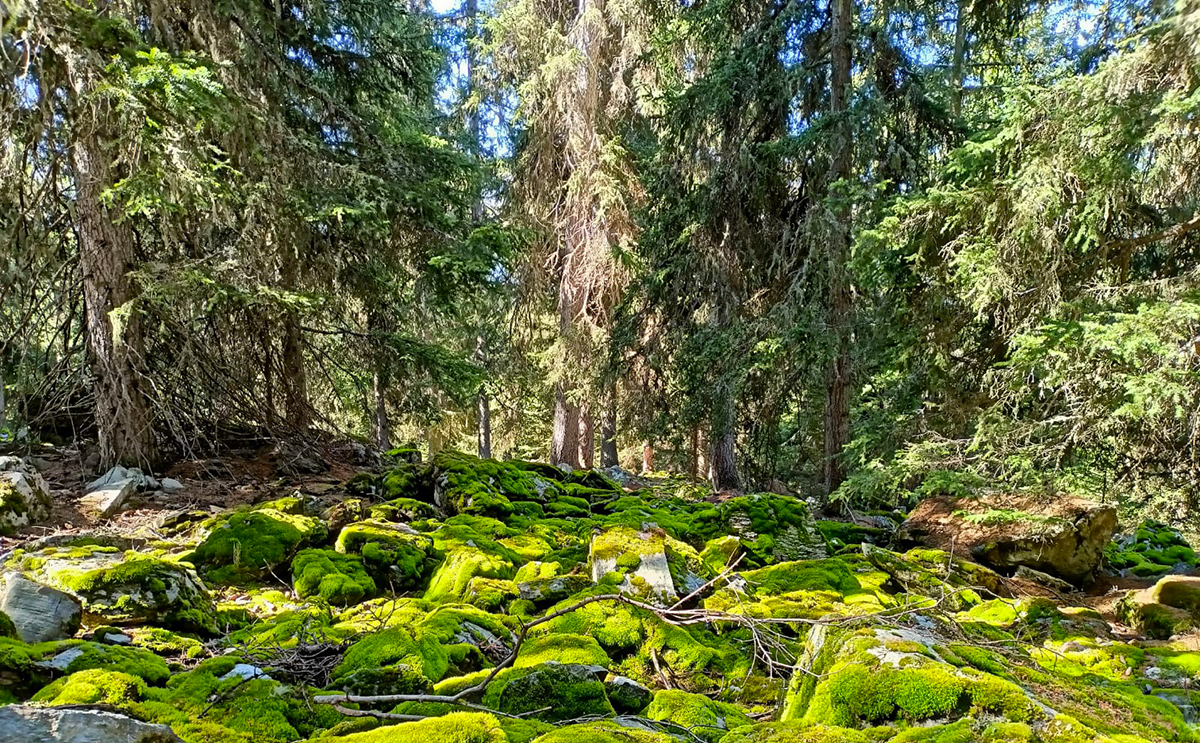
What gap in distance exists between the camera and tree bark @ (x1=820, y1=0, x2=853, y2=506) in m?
8.78

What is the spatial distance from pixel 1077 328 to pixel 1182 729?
3.50 metres

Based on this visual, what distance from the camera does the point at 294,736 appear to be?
8.36 feet

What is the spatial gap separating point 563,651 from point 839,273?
22.2ft

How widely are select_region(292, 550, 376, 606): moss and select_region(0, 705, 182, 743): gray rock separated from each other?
286cm

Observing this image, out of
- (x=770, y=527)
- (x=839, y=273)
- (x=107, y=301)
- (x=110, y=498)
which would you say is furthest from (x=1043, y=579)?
(x=107, y=301)

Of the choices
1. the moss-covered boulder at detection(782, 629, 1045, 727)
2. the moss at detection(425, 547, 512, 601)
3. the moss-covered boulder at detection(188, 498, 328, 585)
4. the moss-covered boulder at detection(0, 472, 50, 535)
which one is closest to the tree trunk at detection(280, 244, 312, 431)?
the moss-covered boulder at detection(0, 472, 50, 535)

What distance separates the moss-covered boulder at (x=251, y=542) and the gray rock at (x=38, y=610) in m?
1.55

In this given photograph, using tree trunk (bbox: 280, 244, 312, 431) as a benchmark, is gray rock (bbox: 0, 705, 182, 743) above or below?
below

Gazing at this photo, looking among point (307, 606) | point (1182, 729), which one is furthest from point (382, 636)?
point (1182, 729)

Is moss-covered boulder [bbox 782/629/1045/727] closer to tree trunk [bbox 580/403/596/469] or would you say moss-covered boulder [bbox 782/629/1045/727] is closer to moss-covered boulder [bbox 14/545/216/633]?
moss-covered boulder [bbox 14/545/216/633]

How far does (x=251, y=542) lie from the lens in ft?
17.7

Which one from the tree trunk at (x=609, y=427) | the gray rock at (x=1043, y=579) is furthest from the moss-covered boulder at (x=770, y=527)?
the tree trunk at (x=609, y=427)

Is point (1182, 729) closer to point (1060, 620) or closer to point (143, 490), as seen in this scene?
point (1060, 620)

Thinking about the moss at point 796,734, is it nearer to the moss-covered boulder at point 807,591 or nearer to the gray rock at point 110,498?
the moss-covered boulder at point 807,591
